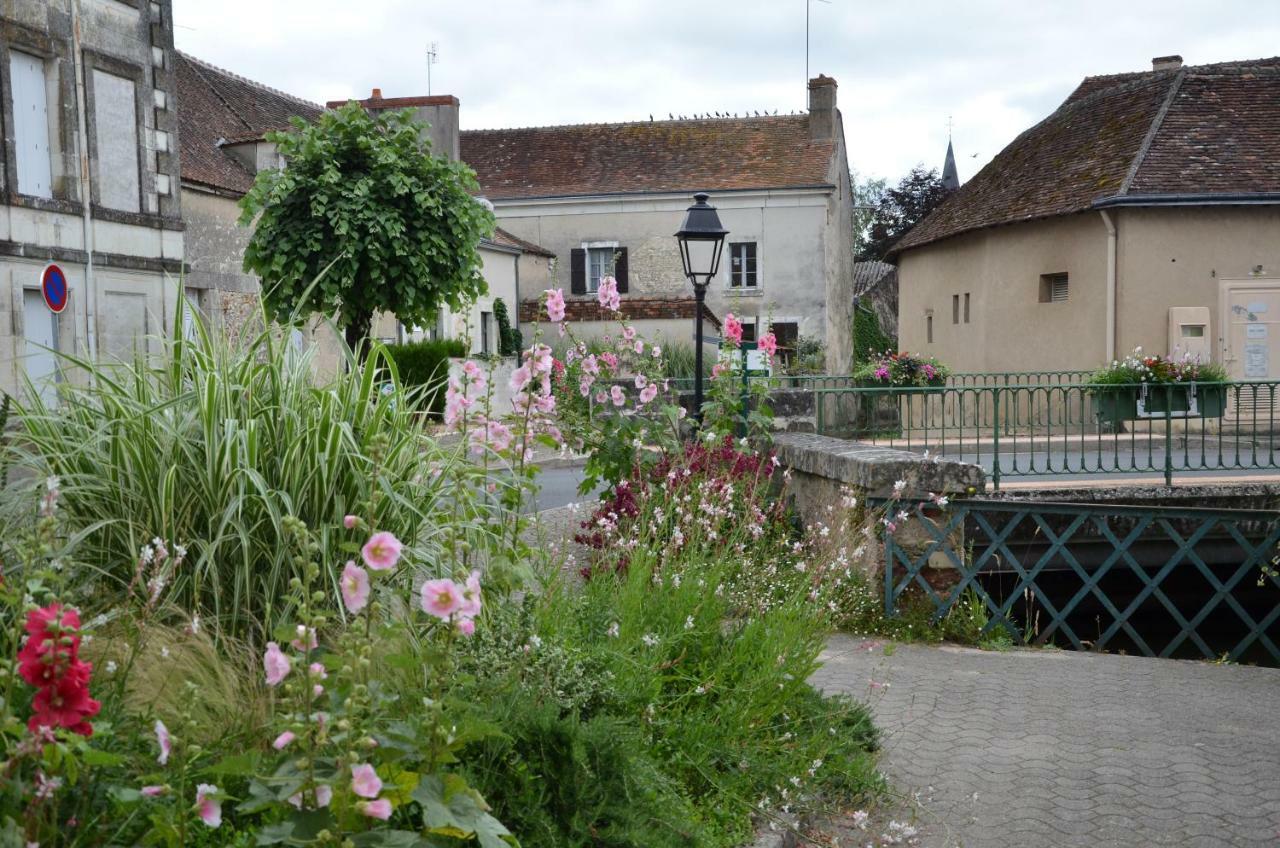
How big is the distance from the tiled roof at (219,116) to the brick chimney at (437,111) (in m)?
1.95

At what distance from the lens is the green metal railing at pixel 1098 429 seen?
38.3 feet

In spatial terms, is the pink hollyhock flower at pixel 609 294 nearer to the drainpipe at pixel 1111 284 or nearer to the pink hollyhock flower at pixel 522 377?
the pink hollyhock flower at pixel 522 377

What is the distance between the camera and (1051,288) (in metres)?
22.2

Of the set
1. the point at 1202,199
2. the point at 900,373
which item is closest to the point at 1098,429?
the point at 900,373

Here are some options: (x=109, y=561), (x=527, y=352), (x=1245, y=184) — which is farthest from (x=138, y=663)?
(x=1245, y=184)

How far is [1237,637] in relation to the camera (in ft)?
40.0

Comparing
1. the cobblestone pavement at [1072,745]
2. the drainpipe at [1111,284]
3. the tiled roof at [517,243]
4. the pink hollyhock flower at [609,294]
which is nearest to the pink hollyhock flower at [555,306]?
the pink hollyhock flower at [609,294]

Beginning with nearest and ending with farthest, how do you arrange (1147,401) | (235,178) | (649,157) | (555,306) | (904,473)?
(555,306)
(904,473)
(1147,401)
(235,178)
(649,157)

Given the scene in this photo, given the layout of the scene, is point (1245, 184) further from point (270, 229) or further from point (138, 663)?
point (138, 663)

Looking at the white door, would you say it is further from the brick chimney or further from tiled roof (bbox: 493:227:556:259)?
tiled roof (bbox: 493:227:556:259)

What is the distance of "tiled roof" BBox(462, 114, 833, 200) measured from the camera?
3341 centimetres

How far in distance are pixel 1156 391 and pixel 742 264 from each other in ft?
65.8

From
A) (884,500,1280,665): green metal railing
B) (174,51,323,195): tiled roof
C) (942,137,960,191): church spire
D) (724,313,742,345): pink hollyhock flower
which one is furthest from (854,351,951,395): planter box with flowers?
(942,137,960,191): church spire

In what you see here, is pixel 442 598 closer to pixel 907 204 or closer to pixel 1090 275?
pixel 1090 275
